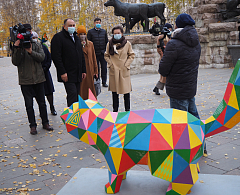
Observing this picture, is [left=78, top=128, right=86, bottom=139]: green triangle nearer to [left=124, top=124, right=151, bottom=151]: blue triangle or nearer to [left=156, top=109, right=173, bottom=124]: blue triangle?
[left=124, top=124, right=151, bottom=151]: blue triangle

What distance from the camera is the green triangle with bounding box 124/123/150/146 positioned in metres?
2.50

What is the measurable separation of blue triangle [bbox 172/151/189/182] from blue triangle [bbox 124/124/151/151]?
0.28 metres

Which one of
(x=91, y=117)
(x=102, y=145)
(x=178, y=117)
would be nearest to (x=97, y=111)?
(x=91, y=117)

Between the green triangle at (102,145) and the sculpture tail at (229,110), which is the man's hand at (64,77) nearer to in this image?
the green triangle at (102,145)

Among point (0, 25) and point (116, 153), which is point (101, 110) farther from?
point (0, 25)

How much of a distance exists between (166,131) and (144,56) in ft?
38.8

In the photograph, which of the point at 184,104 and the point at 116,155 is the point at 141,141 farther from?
the point at 184,104

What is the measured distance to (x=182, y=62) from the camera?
3.69m

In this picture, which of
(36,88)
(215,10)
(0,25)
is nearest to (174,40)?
(36,88)

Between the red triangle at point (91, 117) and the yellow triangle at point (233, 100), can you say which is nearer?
the yellow triangle at point (233, 100)

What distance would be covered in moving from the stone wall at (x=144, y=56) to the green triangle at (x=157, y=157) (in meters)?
11.7

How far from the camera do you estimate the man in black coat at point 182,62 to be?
3.61 metres

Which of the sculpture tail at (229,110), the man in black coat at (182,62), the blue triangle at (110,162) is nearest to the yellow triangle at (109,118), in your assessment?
the blue triangle at (110,162)

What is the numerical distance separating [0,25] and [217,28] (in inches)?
1971
